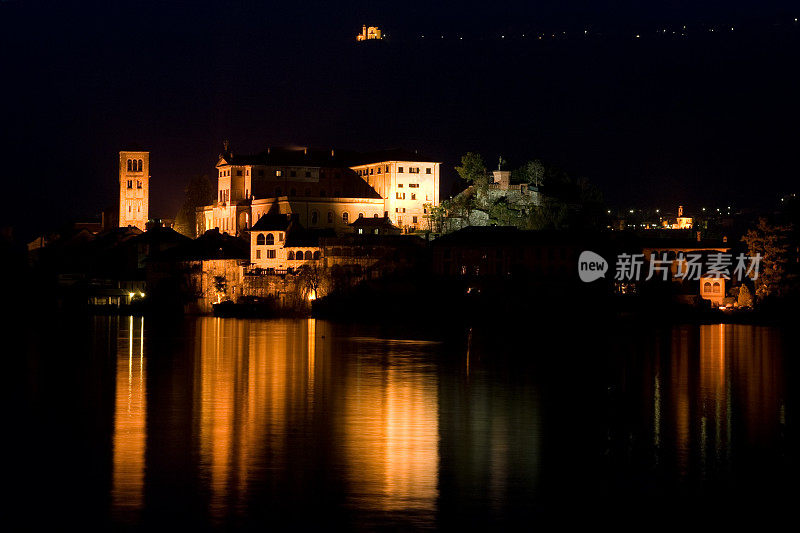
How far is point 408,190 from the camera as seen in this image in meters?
71.4

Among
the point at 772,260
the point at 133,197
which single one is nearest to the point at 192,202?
the point at 133,197

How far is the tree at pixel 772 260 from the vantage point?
60.5 meters

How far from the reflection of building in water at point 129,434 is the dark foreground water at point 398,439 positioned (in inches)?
2.4

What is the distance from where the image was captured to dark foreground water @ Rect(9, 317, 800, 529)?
48.3ft

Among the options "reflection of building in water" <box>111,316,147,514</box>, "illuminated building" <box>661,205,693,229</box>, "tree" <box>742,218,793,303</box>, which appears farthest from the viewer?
"illuminated building" <box>661,205,693,229</box>

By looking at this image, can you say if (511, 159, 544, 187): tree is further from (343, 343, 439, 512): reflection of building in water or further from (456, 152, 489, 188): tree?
(343, 343, 439, 512): reflection of building in water

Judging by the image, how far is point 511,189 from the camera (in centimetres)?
7012

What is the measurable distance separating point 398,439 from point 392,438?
0.49 feet

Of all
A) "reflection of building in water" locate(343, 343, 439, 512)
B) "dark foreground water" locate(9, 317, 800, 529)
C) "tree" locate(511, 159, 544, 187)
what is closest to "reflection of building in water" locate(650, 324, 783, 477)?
"dark foreground water" locate(9, 317, 800, 529)

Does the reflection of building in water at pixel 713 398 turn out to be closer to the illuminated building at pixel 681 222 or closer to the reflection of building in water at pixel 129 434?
the reflection of building in water at pixel 129 434

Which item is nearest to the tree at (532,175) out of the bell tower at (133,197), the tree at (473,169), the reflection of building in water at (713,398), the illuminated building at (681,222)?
the tree at (473,169)

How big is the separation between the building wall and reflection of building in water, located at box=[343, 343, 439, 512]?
38022mm

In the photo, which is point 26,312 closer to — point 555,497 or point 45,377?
point 45,377

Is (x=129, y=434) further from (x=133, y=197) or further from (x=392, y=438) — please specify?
(x=133, y=197)
